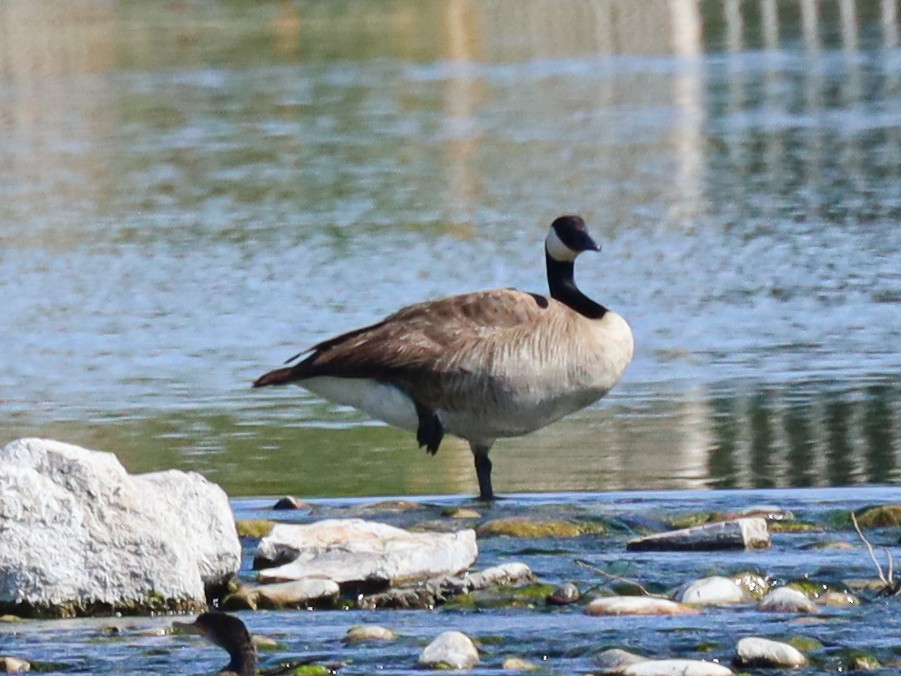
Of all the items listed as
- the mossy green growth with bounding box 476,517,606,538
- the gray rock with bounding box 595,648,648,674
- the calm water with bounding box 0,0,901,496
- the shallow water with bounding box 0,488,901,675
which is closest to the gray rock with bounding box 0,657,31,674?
the shallow water with bounding box 0,488,901,675

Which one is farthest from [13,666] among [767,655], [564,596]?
[767,655]

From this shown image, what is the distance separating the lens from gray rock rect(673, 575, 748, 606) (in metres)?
7.04

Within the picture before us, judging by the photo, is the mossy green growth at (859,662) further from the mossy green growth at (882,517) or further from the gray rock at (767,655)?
the mossy green growth at (882,517)

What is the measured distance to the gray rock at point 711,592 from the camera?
7.04 metres

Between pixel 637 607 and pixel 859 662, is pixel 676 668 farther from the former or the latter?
pixel 637 607

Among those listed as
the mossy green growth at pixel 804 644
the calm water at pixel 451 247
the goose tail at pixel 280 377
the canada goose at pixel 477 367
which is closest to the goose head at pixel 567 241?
the canada goose at pixel 477 367

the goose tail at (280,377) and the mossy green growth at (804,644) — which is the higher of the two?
the goose tail at (280,377)

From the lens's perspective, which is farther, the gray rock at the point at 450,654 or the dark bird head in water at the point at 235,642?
the gray rock at the point at 450,654

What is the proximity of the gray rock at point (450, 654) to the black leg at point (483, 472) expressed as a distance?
11.1ft

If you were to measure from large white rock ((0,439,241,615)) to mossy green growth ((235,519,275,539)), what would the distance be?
130 cm

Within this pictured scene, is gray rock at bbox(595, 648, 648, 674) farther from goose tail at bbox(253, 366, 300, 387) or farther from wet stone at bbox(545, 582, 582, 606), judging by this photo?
goose tail at bbox(253, 366, 300, 387)

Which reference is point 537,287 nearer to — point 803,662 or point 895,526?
point 895,526

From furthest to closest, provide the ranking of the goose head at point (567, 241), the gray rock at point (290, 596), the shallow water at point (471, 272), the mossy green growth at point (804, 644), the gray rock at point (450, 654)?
the goose head at point (567, 241) < the shallow water at point (471, 272) < the gray rock at point (290, 596) < the mossy green growth at point (804, 644) < the gray rock at point (450, 654)

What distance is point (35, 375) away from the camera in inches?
571
